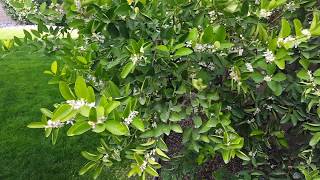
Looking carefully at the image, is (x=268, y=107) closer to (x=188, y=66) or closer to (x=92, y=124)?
(x=188, y=66)

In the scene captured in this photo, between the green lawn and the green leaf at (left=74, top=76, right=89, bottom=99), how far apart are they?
1.70m

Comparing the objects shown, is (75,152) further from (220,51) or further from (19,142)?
(220,51)

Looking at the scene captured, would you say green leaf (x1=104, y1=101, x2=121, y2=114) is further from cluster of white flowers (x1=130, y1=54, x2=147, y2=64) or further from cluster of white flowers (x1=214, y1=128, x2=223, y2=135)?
cluster of white flowers (x1=214, y1=128, x2=223, y2=135)

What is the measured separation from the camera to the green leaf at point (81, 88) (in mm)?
1511

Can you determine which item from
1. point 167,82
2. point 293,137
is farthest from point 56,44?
point 293,137

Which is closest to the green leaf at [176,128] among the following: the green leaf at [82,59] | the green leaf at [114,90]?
the green leaf at [114,90]

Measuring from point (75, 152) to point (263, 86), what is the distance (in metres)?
3.26

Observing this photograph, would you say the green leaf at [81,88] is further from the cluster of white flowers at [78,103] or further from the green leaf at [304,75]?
the green leaf at [304,75]

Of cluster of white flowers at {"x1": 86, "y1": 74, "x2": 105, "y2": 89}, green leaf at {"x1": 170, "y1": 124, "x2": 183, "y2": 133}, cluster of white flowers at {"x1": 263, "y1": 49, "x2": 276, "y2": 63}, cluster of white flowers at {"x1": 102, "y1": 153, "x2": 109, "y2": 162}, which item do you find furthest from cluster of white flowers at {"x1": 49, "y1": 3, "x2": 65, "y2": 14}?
cluster of white flowers at {"x1": 263, "y1": 49, "x2": 276, "y2": 63}

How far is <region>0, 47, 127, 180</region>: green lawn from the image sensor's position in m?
4.71

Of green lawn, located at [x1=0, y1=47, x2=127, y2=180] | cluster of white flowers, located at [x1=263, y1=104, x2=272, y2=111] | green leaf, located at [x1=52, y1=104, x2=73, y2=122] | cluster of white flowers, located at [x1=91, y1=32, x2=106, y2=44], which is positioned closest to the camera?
green leaf, located at [x1=52, y1=104, x2=73, y2=122]

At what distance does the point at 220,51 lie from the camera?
2.11 metres

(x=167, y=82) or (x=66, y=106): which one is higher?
(x=66, y=106)

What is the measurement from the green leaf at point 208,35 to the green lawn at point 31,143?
161 centimetres
